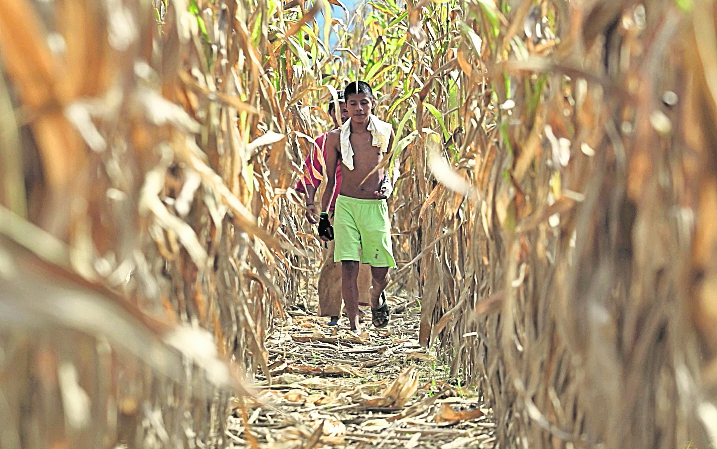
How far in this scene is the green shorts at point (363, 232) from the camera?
3.45 meters

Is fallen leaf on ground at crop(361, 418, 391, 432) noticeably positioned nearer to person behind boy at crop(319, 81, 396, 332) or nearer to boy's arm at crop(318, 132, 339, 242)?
person behind boy at crop(319, 81, 396, 332)

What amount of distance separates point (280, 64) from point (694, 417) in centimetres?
236

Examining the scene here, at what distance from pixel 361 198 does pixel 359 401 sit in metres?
1.60

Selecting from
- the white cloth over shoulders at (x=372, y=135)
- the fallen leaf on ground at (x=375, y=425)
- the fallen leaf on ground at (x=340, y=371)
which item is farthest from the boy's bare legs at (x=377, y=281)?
the fallen leaf on ground at (x=375, y=425)

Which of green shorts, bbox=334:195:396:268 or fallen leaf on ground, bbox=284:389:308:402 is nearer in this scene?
fallen leaf on ground, bbox=284:389:308:402

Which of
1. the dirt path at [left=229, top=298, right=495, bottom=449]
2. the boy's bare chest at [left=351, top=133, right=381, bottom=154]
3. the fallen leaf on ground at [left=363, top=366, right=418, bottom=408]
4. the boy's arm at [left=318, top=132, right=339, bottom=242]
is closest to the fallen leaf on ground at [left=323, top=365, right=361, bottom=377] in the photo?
the dirt path at [left=229, top=298, right=495, bottom=449]

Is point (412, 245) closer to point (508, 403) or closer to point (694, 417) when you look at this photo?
point (508, 403)

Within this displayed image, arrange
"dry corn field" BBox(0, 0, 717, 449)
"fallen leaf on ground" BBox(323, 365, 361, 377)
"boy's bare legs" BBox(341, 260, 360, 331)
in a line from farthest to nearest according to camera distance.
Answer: "boy's bare legs" BBox(341, 260, 360, 331) < "fallen leaf on ground" BBox(323, 365, 361, 377) < "dry corn field" BBox(0, 0, 717, 449)

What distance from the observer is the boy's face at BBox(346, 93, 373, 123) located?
3.39m

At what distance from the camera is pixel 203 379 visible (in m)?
1.21

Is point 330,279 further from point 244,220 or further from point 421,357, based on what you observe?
point 244,220

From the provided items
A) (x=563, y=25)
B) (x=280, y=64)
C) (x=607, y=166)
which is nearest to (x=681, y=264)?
(x=607, y=166)

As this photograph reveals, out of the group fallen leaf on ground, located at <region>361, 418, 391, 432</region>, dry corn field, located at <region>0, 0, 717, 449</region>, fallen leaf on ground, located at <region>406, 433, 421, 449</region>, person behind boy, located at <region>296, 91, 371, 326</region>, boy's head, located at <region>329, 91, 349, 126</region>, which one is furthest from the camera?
boy's head, located at <region>329, 91, 349, 126</region>

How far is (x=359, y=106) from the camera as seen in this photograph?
133 inches
